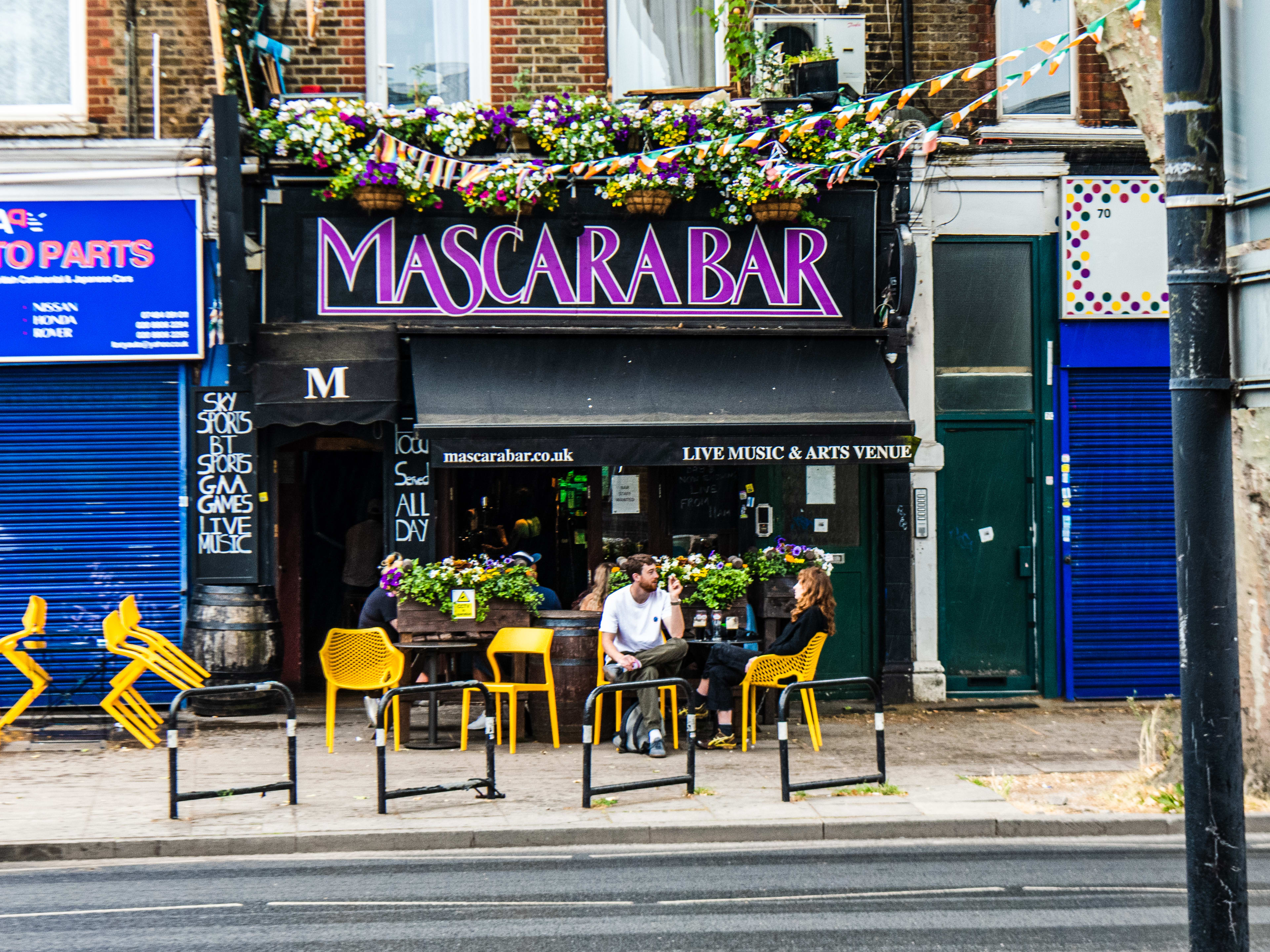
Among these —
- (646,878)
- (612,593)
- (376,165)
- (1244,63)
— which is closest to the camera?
(1244,63)

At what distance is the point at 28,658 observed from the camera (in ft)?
36.6

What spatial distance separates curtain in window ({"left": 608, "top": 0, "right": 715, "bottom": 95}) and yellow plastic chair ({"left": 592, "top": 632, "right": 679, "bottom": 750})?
572cm

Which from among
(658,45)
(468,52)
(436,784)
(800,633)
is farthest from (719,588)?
(468,52)

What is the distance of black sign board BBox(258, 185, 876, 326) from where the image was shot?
1245 cm

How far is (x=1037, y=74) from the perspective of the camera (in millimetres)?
13516

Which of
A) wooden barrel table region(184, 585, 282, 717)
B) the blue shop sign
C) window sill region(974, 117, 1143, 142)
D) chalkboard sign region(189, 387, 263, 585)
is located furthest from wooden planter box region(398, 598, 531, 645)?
window sill region(974, 117, 1143, 142)

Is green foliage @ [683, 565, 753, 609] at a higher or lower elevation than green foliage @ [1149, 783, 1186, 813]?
higher

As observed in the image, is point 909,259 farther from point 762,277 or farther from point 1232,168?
point 1232,168

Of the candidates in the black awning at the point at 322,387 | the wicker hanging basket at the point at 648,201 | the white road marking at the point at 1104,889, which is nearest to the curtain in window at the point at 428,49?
the wicker hanging basket at the point at 648,201

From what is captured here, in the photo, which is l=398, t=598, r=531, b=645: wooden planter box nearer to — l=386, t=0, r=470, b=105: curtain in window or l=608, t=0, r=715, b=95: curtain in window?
l=386, t=0, r=470, b=105: curtain in window

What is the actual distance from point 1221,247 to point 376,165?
9.66 metres

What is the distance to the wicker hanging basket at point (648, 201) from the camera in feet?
41.3

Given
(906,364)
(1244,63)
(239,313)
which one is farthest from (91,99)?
(1244,63)

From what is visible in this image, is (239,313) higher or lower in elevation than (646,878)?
higher
